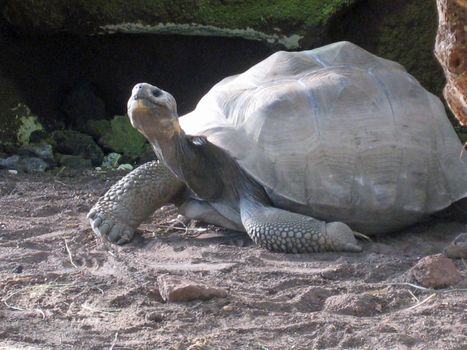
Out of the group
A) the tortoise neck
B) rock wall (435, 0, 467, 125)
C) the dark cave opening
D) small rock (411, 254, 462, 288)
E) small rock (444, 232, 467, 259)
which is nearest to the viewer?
rock wall (435, 0, 467, 125)

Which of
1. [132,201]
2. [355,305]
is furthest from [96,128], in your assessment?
[355,305]

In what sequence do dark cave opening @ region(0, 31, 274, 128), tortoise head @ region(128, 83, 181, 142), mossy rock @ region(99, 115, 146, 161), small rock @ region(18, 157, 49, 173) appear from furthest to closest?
dark cave opening @ region(0, 31, 274, 128) → mossy rock @ region(99, 115, 146, 161) → small rock @ region(18, 157, 49, 173) → tortoise head @ region(128, 83, 181, 142)

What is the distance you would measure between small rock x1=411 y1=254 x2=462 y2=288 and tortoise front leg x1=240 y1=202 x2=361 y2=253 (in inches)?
35.5

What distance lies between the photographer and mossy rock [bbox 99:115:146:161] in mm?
7484

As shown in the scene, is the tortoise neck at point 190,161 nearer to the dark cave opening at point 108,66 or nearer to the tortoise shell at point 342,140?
the tortoise shell at point 342,140

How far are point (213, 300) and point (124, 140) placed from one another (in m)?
4.10

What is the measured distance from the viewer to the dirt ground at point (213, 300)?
3191 millimetres

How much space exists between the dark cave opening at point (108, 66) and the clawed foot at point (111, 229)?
118 inches

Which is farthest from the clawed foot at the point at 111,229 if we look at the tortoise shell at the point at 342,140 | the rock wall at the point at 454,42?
the rock wall at the point at 454,42

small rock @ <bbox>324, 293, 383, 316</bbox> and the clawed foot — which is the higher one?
small rock @ <bbox>324, 293, 383, 316</bbox>

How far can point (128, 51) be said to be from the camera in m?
8.25

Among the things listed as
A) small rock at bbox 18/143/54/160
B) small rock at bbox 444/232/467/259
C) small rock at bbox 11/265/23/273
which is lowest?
small rock at bbox 18/143/54/160

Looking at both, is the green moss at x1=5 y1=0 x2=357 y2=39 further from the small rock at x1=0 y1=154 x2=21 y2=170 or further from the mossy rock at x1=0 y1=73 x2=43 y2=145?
the small rock at x1=0 y1=154 x2=21 y2=170

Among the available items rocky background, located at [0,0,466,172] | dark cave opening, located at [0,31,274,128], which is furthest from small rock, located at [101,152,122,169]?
dark cave opening, located at [0,31,274,128]
